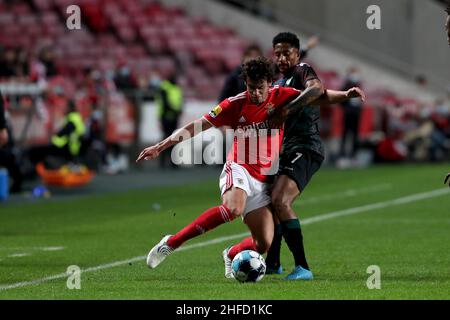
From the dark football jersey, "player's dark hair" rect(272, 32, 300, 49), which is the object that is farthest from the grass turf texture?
"player's dark hair" rect(272, 32, 300, 49)

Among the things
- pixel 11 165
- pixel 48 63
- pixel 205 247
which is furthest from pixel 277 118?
pixel 48 63

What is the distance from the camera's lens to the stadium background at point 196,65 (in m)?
24.0

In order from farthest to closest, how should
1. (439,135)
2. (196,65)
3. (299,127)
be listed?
(196,65) → (439,135) → (299,127)

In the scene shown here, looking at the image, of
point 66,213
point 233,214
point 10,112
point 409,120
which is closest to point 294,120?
point 233,214

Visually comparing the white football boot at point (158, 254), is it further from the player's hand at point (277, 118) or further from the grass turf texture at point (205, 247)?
the player's hand at point (277, 118)

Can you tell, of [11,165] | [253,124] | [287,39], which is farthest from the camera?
[11,165]

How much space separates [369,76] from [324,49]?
1.59 m

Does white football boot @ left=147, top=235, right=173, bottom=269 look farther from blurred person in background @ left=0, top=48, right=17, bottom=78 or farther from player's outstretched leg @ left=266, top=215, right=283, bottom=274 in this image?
blurred person in background @ left=0, top=48, right=17, bottom=78

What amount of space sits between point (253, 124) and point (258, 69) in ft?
1.78

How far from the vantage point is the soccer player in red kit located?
31.3 feet

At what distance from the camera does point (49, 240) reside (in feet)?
43.7

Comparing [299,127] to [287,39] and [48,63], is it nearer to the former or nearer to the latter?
[287,39]

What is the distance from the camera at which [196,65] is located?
3294cm
